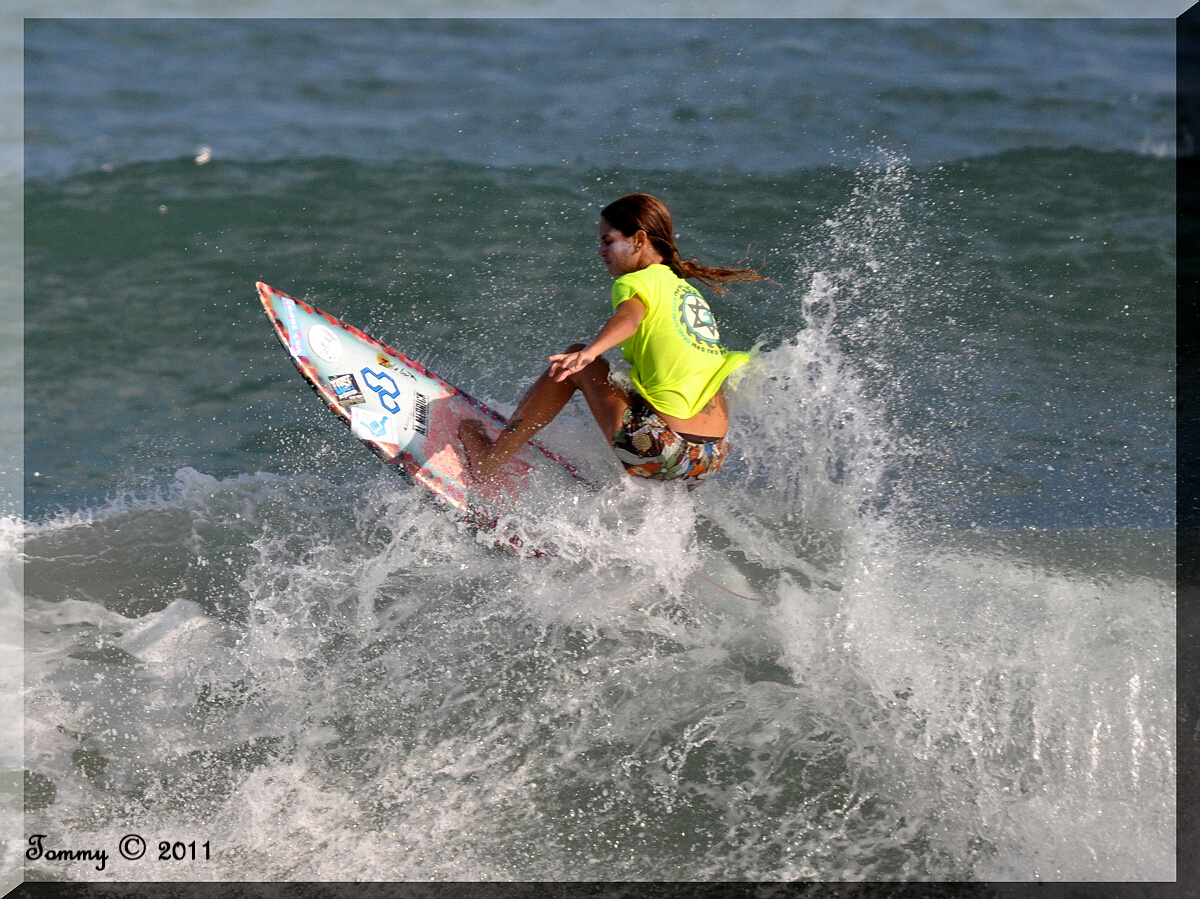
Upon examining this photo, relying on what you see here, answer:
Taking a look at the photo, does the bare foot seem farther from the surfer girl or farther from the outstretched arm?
the outstretched arm

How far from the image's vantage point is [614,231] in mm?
4684

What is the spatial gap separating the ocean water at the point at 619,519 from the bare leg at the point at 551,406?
16.9 inches

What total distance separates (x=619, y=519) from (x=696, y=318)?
113cm

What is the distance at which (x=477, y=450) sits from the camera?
5.46 m

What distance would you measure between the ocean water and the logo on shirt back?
2.77 ft

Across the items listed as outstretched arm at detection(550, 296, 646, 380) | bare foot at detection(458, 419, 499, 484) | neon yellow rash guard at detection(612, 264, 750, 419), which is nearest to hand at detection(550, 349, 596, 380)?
outstretched arm at detection(550, 296, 646, 380)

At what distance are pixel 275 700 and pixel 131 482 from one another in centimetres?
235

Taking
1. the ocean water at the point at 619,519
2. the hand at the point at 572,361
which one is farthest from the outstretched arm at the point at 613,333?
the ocean water at the point at 619,519

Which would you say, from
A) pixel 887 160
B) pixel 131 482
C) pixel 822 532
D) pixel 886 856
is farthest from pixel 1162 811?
pixel 887 160

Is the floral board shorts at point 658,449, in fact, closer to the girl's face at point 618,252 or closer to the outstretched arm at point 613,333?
the outstretched arm at point 613,333

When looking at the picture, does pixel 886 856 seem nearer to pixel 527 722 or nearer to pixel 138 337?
pixel 527 722

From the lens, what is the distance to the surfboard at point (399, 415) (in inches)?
209

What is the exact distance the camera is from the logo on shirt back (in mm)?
4699

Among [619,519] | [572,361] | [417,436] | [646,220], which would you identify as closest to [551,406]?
[572,361]
